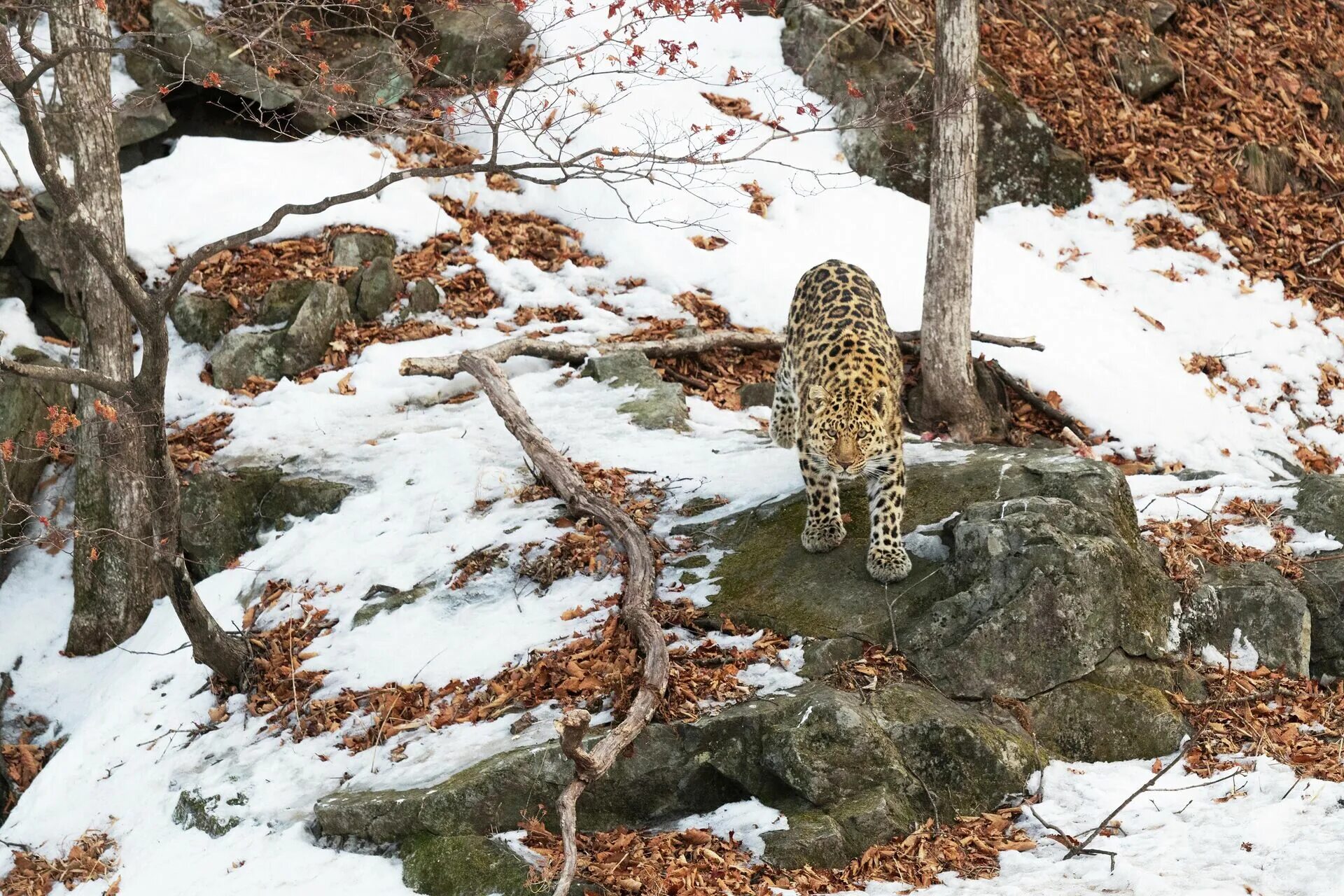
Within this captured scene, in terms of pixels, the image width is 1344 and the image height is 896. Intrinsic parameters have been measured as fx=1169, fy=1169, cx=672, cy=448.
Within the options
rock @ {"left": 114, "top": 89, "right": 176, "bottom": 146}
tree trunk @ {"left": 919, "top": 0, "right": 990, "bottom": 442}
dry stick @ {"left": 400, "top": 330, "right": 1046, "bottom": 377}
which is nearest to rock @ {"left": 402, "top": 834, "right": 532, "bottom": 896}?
dry stick @ {"left": 400, "top": 330, "right": 1046, "bottom": 377}

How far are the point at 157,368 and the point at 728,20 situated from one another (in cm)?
1030

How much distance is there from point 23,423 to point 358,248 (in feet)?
11.7

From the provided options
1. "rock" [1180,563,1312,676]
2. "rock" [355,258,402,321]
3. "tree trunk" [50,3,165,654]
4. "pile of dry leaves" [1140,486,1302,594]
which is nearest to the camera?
"rock" [1180,563,1312,676]

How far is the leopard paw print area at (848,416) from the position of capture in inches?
268

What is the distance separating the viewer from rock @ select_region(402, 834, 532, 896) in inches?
226

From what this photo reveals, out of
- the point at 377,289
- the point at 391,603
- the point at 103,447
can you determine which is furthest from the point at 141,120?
the point at 391,603

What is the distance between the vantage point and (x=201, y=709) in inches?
320

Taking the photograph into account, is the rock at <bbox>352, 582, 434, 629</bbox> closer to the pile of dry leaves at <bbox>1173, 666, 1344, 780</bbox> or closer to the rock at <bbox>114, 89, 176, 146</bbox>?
the pile of dry leaves at <bbox>1173, 666, 1344, 780</bbox>

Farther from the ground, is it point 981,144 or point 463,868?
point 981,144

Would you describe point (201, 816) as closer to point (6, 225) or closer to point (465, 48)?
point (6, 225)

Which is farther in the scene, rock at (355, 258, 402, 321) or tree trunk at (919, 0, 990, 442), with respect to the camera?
rock at (355, 258, 402, 321)

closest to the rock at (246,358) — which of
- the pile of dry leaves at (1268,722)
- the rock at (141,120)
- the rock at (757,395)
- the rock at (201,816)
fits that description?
the rock at (141,120)

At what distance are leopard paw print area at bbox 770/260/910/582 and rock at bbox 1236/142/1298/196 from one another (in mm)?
8410

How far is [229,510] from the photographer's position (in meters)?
9.85
